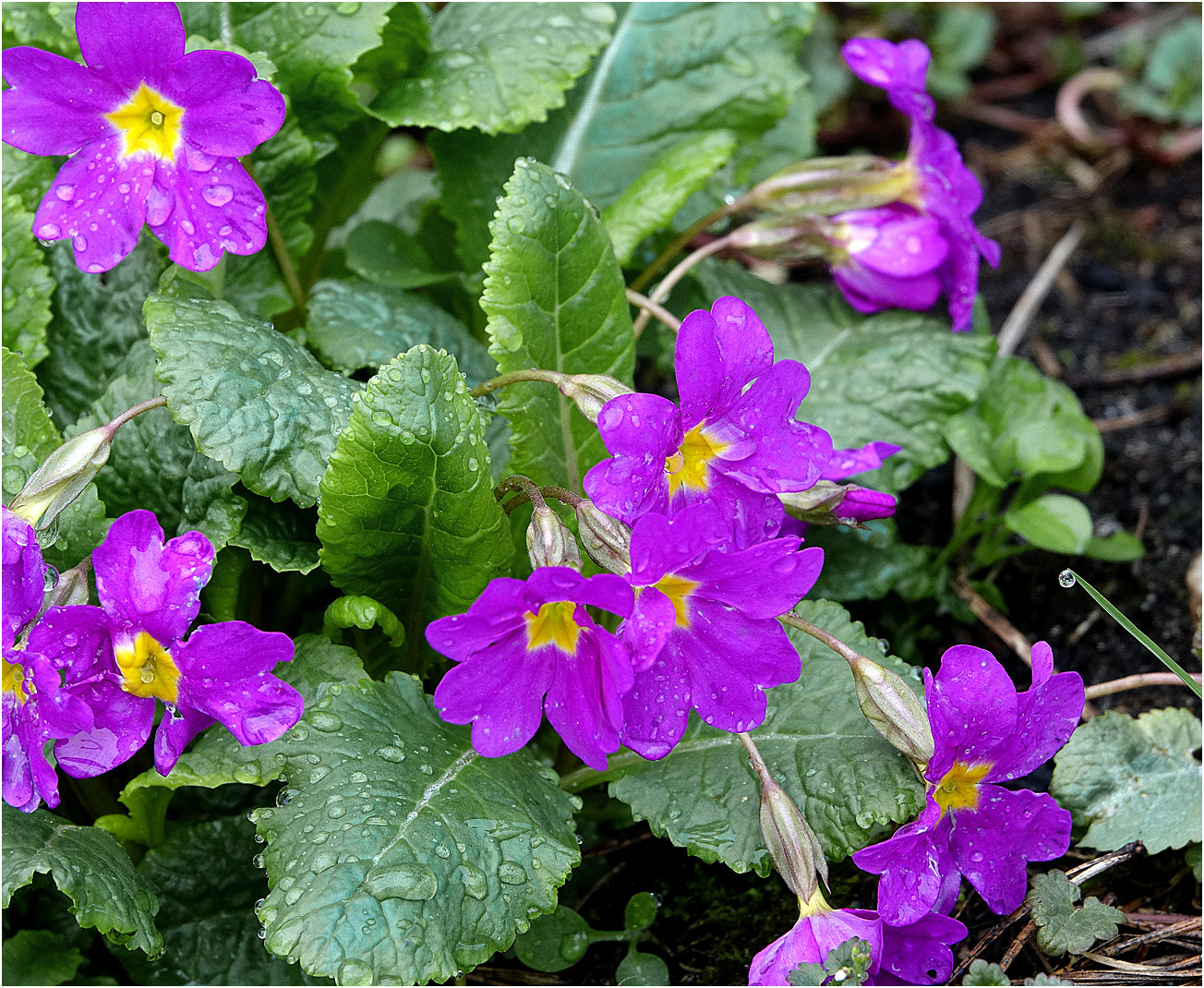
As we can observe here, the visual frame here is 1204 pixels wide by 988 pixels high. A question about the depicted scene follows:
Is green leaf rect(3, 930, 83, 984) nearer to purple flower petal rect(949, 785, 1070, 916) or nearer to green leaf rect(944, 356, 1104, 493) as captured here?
purple flower petal rect(949, 785, 1070, 916)

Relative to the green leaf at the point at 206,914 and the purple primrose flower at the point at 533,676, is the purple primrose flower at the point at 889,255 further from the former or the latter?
the green leaf at the point at 206,914

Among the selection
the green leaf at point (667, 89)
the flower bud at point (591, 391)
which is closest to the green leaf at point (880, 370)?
the green leaf at point (667, 89)

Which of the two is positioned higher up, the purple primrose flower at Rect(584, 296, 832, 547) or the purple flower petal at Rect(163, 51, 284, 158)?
the purple flower petal at Rect(163, 51, 284, 158)

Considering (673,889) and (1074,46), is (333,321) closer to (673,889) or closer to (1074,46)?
(673,889)

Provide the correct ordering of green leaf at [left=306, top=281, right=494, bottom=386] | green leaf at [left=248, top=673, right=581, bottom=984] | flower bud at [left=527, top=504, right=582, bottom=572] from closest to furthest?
green leaf at [left=248, top=673, right=581, bottom=984], flower bud at [left=527, top=504, right=582, bottom=572], green leaf at [left=306, top=281, right=494, bottom=386]

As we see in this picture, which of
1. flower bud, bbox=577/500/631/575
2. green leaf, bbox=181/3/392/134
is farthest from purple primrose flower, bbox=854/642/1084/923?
green leaf, bbox=181/3/392/134

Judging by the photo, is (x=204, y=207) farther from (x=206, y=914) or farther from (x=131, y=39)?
(x=206, y=914)

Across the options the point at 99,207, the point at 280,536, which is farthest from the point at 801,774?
the point at 99,207
